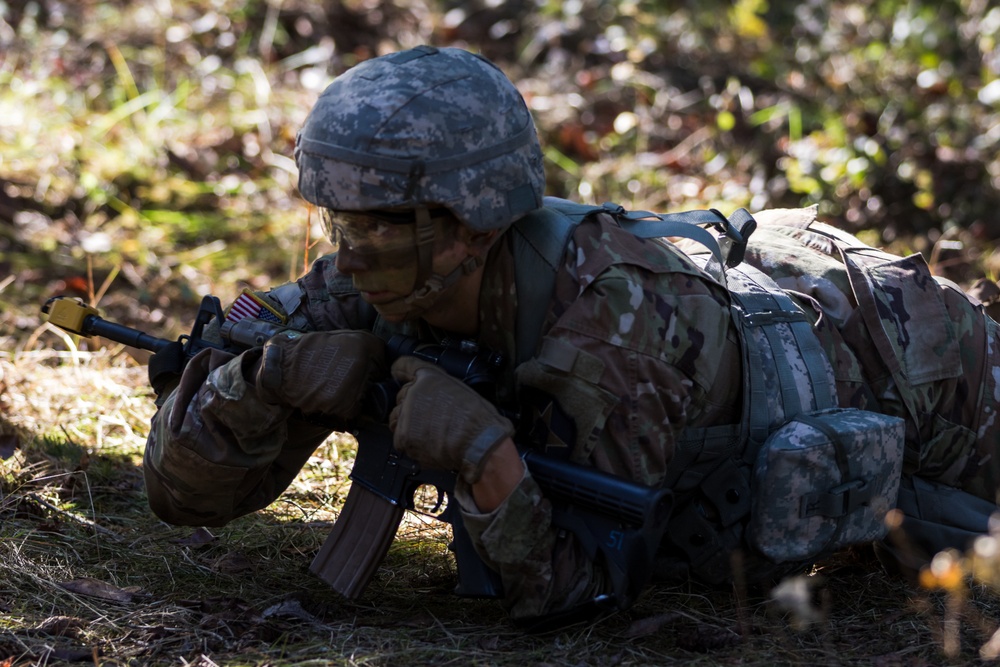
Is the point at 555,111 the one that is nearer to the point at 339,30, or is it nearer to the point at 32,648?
the point at 339,30

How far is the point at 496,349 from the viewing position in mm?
3117

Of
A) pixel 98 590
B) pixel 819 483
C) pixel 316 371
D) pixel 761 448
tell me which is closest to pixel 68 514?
pixel 98 590

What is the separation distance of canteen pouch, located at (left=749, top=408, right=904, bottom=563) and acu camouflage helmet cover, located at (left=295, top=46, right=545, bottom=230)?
0.96 m

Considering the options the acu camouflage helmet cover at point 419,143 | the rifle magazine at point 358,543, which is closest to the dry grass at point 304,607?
the rifle magazine at point 358,543

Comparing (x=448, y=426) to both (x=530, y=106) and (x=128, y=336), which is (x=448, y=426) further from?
(x=530, y=106)

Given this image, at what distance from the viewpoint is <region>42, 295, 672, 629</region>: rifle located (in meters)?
Result: 2.83

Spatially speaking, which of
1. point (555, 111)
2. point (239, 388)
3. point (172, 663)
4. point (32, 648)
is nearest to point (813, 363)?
point (239, 388)

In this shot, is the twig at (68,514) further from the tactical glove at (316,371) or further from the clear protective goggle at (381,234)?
the clear protective goggle at (381,234)

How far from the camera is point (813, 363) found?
10.9 feet

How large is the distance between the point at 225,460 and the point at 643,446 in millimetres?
1144

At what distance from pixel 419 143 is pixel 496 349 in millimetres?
631

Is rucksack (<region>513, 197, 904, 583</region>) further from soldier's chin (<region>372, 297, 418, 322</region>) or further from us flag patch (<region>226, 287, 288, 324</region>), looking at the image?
us flag patch (<region>226, 287, 288, 324</region>)

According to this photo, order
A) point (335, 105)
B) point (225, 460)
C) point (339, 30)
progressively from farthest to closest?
point (339, 30), point (225, 460), point (335, 105)

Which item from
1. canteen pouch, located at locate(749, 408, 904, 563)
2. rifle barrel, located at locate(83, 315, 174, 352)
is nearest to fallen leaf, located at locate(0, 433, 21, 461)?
rifle barrel, located at locate(83, 315, 174, 352)
